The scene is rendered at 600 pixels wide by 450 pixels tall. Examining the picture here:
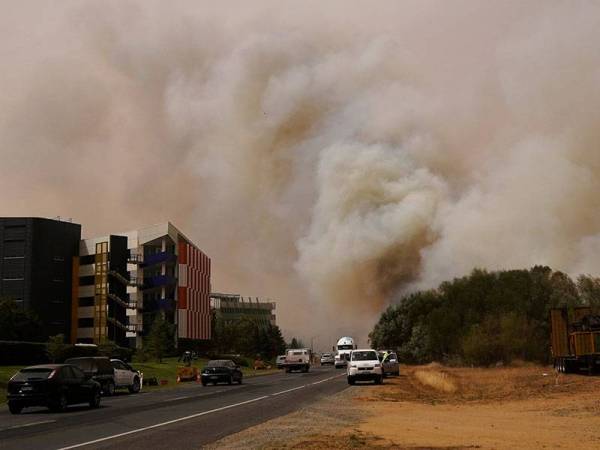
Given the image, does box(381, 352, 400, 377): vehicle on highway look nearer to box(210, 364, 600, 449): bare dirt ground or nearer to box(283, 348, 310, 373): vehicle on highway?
box(283, 348, 310, 373): vehicle on highway

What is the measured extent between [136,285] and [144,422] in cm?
9387

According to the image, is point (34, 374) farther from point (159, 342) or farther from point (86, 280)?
point (86, 280)

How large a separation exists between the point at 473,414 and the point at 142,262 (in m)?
95.2

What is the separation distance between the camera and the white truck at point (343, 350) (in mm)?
86812

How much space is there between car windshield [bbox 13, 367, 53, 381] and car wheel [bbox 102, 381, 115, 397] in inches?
447

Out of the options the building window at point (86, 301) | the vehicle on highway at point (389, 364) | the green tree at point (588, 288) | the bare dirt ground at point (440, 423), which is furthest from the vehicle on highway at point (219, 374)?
the building window at point (86, 301)

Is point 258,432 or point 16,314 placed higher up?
point 16,314

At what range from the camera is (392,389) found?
1571 inches

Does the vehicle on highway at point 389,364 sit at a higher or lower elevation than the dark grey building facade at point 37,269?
lower

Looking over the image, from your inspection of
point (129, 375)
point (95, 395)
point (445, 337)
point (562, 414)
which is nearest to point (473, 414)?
point (562, 414)

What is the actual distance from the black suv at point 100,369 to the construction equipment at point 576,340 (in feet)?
91.8

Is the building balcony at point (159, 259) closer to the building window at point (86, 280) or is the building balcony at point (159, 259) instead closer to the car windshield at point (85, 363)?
the building window at point (86, 280)

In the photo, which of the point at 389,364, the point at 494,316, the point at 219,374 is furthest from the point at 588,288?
the point at 219,374

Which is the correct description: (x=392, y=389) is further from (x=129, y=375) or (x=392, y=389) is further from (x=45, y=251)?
(x=45, y=251)
